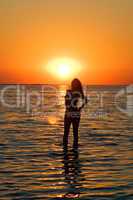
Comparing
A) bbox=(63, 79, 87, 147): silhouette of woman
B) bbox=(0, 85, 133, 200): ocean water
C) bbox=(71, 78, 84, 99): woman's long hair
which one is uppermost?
bbox=(71, 78, 84, 99): woman's long hair

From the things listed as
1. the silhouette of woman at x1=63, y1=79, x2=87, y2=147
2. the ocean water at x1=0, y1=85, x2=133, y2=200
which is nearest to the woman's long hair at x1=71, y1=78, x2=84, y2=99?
the silhouette of woman at x1=63, y1=79, x2=87, y2=147

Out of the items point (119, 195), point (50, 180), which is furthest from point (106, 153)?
point (119, 195)

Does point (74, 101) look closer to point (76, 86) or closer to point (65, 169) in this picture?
point (76, 86)

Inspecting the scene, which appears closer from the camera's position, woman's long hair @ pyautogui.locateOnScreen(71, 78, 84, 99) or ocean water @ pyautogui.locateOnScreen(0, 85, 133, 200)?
ocean water @ pyautogui.locateOnScreen(0, 85, 133, 200)

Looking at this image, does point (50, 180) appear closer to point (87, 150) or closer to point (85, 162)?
point (85, 162)

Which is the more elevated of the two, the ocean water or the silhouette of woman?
the silhouette of woman

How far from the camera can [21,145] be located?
15.7 m

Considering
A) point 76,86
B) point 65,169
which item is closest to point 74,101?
point 76,86

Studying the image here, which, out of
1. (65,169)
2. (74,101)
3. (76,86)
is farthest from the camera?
(74,101)

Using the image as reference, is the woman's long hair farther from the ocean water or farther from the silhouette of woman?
the ocean water

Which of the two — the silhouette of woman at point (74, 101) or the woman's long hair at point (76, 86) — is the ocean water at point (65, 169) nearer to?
the silhouette of woman at point (74, 101)

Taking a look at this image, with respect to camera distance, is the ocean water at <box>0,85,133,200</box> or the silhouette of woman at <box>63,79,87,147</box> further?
the silhouette of woman at <box>63,79,87,147</box>

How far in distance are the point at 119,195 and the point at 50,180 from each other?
74.3 inches

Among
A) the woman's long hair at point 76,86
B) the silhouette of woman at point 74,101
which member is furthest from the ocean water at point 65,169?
the woman's long hair at point 76,86
